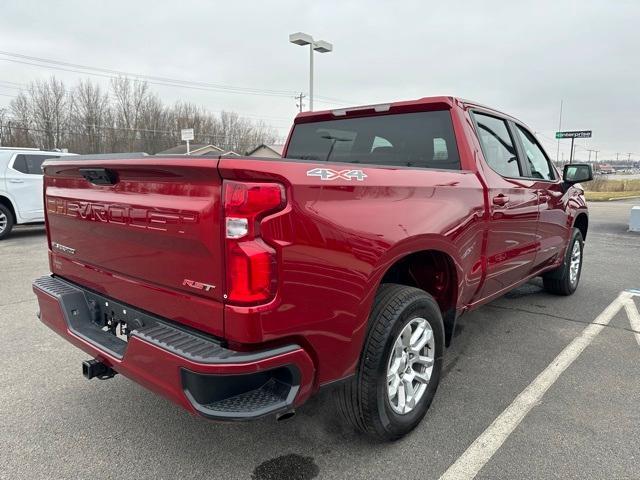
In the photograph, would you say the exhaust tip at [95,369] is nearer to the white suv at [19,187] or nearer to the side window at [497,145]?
the side window at [497,145]

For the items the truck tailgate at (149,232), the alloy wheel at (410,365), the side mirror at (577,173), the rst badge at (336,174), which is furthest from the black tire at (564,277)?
the truck tailgate at (149,232)

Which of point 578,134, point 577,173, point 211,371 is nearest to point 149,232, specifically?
point 211,371

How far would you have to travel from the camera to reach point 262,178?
5.91ft

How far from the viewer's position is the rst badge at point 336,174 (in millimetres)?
1963

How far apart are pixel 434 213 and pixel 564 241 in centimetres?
311

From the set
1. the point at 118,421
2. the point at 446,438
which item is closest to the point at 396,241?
the point at 446,438

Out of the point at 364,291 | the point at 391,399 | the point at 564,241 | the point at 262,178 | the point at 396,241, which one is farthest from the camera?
the point at 564,241

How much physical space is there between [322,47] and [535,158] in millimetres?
13913

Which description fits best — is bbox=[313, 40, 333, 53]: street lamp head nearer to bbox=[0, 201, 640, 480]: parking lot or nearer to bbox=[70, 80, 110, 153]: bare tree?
bbox=[0, 201, 640, 480]: parking lot

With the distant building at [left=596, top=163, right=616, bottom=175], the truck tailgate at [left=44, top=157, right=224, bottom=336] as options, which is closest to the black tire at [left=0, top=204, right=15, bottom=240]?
the truck tailgate at [left=44, top=157, right=224, bottom=336]

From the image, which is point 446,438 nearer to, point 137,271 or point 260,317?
point 260,317

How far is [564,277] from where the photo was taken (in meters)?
5.39

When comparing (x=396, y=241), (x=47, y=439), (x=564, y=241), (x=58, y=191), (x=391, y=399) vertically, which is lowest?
(x=47, y=439)

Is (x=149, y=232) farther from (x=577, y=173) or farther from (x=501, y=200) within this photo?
(x=577, y=173)
